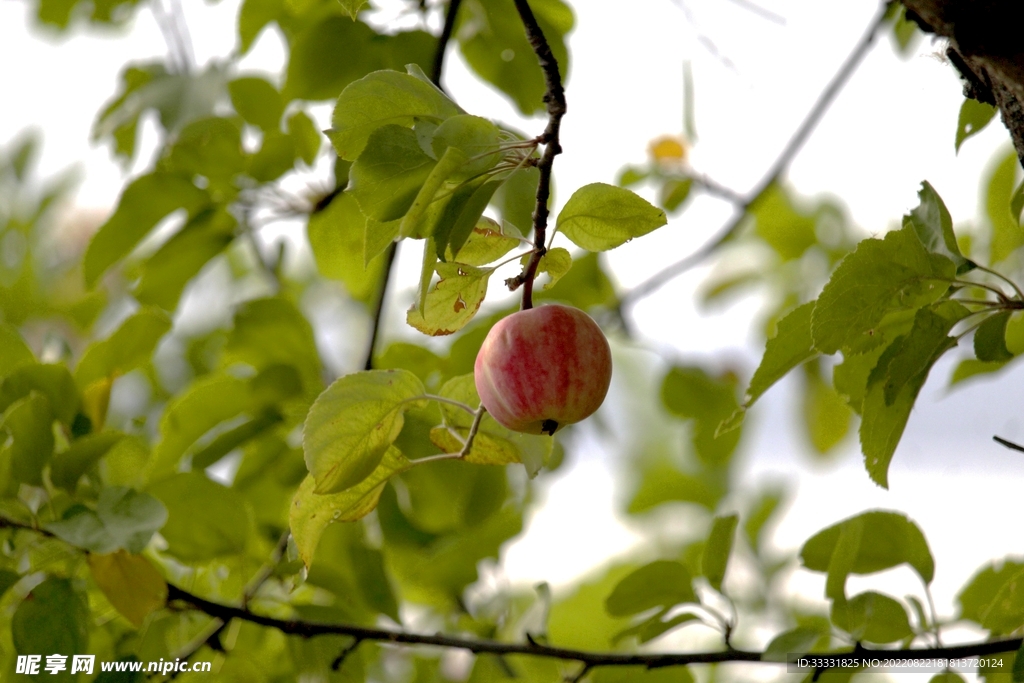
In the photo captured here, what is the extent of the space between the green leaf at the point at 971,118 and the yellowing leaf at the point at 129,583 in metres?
0.66

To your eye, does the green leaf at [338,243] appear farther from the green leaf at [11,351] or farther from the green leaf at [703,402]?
the green leaf at [703,402]

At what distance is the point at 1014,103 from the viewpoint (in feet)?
1.41

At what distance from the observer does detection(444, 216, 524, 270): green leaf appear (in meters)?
0.51

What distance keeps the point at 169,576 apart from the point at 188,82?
1.84 feet

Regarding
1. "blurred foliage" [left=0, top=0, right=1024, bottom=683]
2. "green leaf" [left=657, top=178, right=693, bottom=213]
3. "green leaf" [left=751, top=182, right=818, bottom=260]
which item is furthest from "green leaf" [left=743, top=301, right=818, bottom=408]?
"green leaf" [left=751, top=182, right=818, bottom=260]

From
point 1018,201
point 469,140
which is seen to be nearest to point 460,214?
point 469,140

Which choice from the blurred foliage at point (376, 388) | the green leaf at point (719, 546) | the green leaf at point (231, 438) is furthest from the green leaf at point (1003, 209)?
the green leaf at point (231, 438)

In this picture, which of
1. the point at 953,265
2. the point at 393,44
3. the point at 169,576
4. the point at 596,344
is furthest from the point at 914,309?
the point at 169,576

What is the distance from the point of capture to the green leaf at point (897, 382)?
1.64 feet

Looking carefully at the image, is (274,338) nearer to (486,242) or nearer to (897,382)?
(486,242)

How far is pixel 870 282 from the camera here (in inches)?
19.2

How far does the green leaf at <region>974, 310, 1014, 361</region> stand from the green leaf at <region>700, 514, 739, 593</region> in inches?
9.8

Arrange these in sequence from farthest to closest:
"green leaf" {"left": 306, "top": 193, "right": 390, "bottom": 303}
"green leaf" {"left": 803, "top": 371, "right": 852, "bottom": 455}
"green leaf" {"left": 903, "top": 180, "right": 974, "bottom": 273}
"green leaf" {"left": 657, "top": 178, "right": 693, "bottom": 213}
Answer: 1. "green leaf" {"left": 803, "top": 371, "right": 852, "bottom": 455}
2. "green leaf" {"left": 657, "top": 178, "right": 693, "bottom": 213}
3. "green leaf" {"left": 306, "top": 193, "right": 390, "bottom": 303}
4. "green leaf" {"left": 903, "top": 180, "right": 974, "bottom": 273}

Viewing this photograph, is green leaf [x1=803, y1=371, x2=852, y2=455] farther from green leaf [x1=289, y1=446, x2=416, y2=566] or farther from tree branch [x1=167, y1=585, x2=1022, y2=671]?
green leaf [x1=289, y1=446, x2=416, y2=566]
